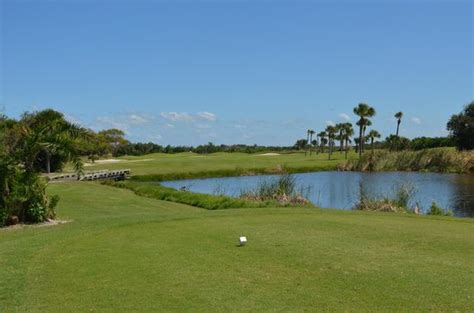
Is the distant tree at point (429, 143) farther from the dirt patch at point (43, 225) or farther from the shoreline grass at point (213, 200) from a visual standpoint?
the dirt patch at point (43, 225)

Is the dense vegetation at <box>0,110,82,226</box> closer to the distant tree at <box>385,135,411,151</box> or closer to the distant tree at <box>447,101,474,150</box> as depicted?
the distant tree at <box>447,101,474,150</box>

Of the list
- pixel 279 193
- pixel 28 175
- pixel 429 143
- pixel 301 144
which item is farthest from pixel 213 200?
pixel 301 144

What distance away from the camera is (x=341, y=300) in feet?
22.9

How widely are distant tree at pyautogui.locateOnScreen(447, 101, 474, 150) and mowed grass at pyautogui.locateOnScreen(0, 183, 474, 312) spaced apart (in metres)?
70.1

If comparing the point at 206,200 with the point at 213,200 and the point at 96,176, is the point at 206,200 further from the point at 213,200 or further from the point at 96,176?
the point at 96,176

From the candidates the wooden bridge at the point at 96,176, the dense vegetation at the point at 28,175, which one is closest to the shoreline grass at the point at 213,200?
the dense vegetation at the point at 28,175

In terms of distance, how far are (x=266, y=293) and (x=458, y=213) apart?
2384 centimetres

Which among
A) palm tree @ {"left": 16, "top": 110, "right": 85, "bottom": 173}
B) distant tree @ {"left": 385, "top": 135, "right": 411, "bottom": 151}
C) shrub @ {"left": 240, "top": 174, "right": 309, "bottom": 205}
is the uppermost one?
distant tree @ {"left": 385, "top": 135, "right": 411, "bottom": 151}

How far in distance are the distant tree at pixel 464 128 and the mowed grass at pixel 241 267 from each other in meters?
70.1

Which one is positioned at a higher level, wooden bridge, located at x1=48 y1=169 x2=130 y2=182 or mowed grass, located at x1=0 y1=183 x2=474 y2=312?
wooden bridge, located at x1=48 y1=169 x2=130 y2=182

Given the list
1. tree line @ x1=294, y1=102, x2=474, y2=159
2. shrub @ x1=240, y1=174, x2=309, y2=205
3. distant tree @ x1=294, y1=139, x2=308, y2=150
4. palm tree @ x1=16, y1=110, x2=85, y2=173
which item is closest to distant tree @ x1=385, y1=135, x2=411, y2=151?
tree line @ x1=294, y1=102, x2=474, y2=159

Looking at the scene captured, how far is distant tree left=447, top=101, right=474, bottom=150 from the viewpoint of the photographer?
78562 millimetres

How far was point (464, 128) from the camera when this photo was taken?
261ft

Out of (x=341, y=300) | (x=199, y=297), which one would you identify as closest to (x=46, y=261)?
(x=199, y=297)
